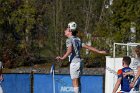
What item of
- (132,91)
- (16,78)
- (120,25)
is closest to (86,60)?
(120,25)

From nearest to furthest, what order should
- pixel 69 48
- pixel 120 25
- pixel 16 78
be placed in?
pixel 69 48 → pixel 16 78 → pixel 120 25

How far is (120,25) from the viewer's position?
95.8 feet

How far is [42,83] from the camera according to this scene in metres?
17.2

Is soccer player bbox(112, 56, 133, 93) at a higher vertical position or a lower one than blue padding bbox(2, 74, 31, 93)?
higher

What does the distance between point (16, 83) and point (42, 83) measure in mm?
854

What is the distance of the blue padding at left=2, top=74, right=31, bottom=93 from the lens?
17.1 m

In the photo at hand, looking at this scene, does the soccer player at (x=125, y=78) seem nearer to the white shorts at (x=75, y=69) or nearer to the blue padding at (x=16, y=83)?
the white shorts at (x=75, y=69)

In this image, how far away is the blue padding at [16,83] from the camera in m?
17.1

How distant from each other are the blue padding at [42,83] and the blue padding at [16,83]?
26cm

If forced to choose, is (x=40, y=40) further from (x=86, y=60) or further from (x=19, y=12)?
(x=86, y=60)

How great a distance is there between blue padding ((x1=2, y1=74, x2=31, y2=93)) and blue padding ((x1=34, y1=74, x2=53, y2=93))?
0.26 m

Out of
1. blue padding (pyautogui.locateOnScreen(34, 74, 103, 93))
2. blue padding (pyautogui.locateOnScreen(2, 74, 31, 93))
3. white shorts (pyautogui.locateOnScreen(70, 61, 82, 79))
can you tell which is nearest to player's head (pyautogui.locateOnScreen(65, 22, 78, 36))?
white shorts (pyautogui.locateOnScreen(70, 61, 82, 79))

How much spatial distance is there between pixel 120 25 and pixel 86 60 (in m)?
3.09

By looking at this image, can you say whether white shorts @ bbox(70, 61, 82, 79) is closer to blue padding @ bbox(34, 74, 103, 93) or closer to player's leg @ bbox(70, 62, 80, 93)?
player's leg @ bbox(70, 62, 80, 93)
